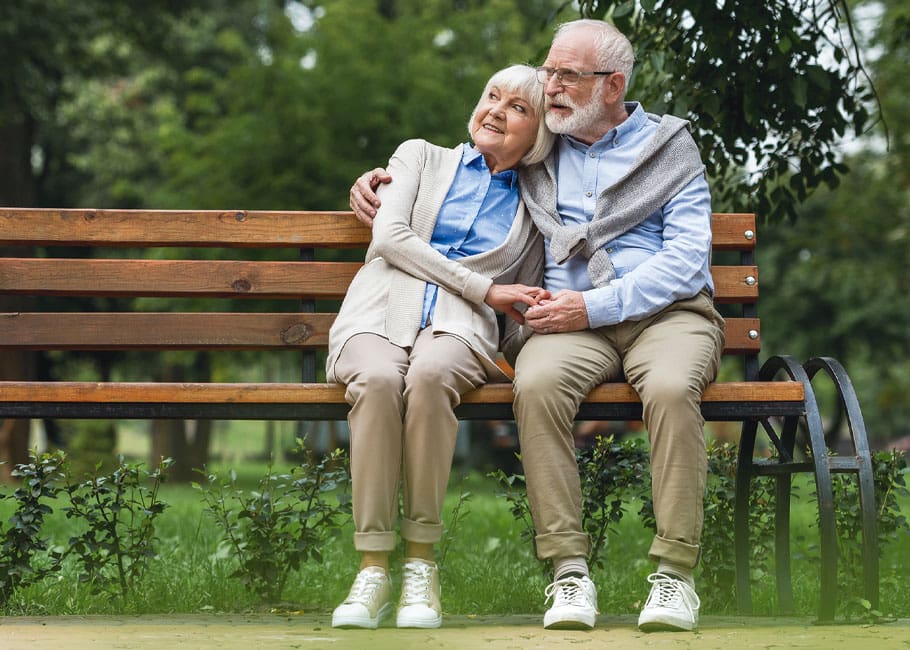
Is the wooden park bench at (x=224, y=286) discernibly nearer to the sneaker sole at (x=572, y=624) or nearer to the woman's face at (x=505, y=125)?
the woman's face at (x=505, y=125)

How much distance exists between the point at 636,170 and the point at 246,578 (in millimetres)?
1813

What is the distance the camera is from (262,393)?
3682mm

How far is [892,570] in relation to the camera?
15.6 ft

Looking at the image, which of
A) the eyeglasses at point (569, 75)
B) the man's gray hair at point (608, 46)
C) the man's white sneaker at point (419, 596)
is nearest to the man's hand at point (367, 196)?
the eyeglasses at point (569, 75)

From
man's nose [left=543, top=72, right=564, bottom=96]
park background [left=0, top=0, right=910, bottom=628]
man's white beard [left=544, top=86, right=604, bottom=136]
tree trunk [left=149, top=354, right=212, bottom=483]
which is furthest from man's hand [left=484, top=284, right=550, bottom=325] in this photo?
tree trunk [left=149, top=354, right=212, bottom=483]

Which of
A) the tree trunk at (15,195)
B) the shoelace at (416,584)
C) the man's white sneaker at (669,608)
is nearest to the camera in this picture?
the man's white sneaker at (669,608)

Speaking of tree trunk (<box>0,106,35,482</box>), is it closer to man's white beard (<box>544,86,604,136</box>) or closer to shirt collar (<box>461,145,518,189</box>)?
shirt collar (<box>461,145,518,189</box>)

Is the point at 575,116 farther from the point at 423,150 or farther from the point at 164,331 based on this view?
the point at 164,331

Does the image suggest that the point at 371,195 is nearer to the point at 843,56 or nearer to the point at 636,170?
the point at 636,170

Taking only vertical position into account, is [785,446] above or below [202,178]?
below

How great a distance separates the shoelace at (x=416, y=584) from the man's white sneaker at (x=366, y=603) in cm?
5

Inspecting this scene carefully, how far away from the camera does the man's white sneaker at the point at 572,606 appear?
339 cm

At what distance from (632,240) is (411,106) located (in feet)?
38.1

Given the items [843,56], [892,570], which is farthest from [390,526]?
[843,56]
